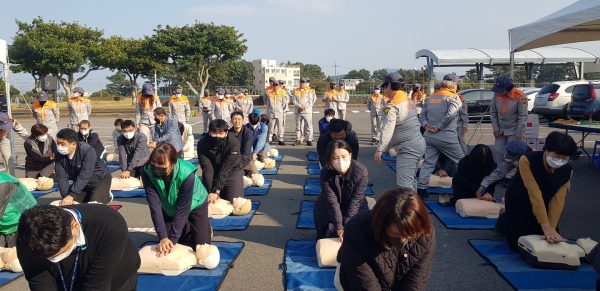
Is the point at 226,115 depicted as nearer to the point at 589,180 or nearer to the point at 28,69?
the point at 589,180

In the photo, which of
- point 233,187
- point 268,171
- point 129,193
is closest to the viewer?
point 233,187

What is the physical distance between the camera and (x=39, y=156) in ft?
25.6

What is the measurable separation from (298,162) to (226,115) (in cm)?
480

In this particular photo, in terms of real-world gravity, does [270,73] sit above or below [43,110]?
above

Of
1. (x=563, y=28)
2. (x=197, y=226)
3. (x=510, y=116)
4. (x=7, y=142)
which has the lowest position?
(x=197, y=226)

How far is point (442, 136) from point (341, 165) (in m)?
2.95

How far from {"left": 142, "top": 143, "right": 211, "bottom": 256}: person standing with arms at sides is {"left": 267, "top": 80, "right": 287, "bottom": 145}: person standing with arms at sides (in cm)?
853

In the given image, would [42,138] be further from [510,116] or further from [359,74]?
[359,74]

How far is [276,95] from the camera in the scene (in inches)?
506

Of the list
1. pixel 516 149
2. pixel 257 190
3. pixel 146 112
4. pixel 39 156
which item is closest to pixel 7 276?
pixel 257 190

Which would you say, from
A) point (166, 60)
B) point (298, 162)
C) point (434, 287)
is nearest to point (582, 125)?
point (298, 162)

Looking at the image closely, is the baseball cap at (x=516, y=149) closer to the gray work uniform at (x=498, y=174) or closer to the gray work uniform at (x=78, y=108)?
the gray work uniform at (x=498, y=174)

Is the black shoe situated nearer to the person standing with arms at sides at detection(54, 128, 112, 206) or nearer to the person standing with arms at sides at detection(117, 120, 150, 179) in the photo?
the person standing with arms at sides at detection(54, 128, 112, 206)

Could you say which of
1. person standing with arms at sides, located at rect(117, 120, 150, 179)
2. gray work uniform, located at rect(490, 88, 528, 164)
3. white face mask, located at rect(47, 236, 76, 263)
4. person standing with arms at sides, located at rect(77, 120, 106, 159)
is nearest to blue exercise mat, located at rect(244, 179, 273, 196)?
person standing with arms at sides, located at rect(117, 120, 150, 179)
